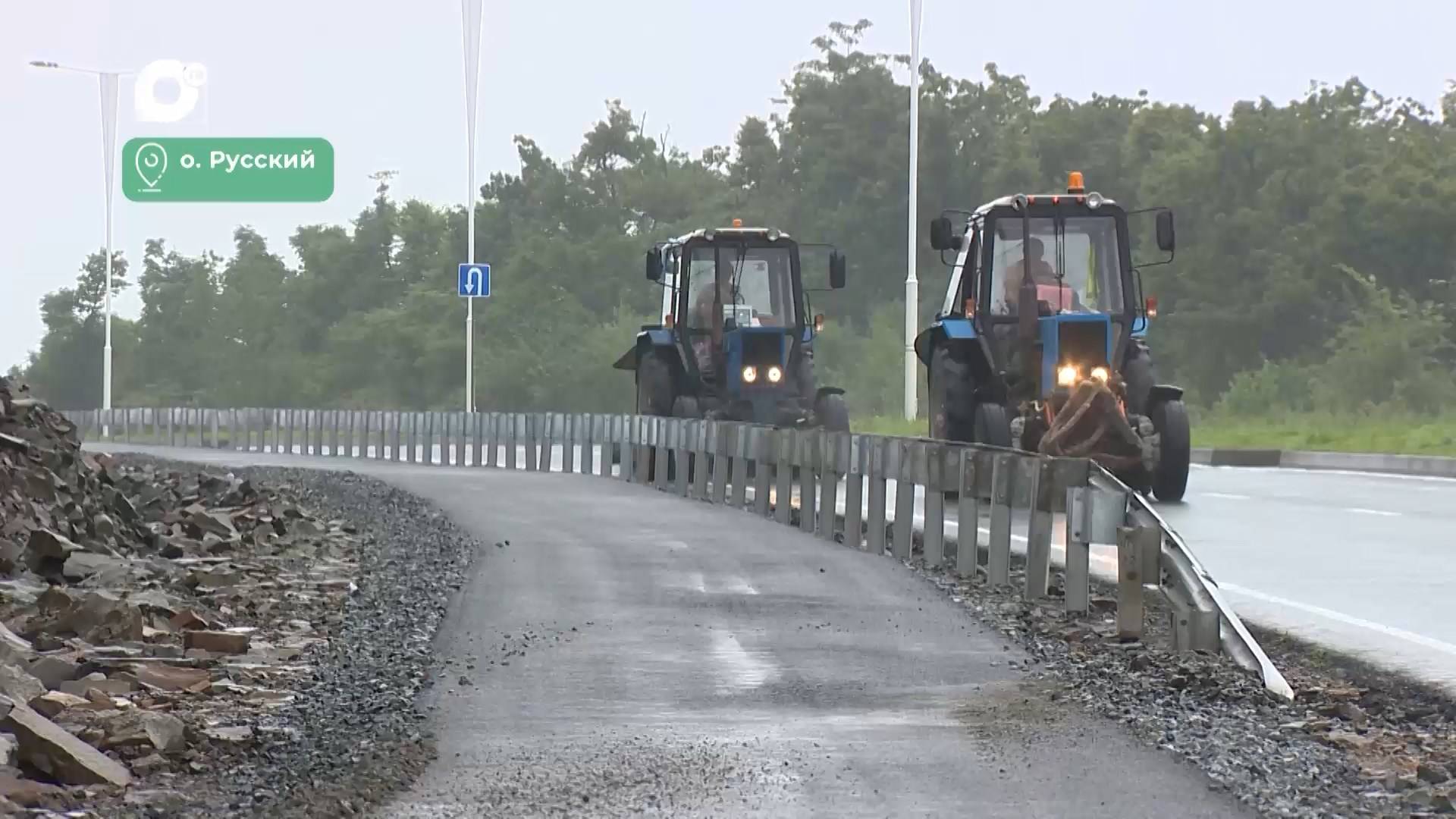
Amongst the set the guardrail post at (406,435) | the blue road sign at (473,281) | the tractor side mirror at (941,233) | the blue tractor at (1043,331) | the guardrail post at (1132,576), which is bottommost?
the guardrail post at (406,435)

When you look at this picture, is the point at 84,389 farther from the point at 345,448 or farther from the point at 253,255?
the point at 345,448

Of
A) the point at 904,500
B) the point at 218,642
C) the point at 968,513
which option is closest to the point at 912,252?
the point at 904,500

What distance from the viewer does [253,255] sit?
14200 cm

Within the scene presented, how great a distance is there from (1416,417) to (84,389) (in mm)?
91563

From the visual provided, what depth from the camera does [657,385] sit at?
3203cm

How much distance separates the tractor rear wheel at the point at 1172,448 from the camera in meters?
23.8

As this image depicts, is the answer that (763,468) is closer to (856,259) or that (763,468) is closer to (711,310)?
(711,310)

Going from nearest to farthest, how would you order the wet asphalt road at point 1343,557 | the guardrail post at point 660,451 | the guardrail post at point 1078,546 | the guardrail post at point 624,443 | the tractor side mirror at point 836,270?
1. the wet asphalt road at point 1343,557
2. the guardrail post at point 1078,546
3. the tractor side mirror at point 836,270
4. the guardrail post at point 660,451
5. the guardrail post at point 624,443

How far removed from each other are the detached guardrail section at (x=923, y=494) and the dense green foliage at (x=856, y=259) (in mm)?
19466

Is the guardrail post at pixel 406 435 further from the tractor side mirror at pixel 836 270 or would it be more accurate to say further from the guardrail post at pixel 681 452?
the tractor side mirror at pixel 836 270

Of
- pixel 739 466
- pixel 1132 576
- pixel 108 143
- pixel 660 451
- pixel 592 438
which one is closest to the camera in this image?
pixel 1132 576

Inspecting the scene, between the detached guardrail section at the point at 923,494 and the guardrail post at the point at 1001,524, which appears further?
the guardrail post at the point at 1001,524

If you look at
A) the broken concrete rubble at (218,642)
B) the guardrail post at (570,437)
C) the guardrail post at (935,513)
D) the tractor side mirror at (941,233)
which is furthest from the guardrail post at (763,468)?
the guardrail post at (570,437)

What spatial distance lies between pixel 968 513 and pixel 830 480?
15.0 feet
